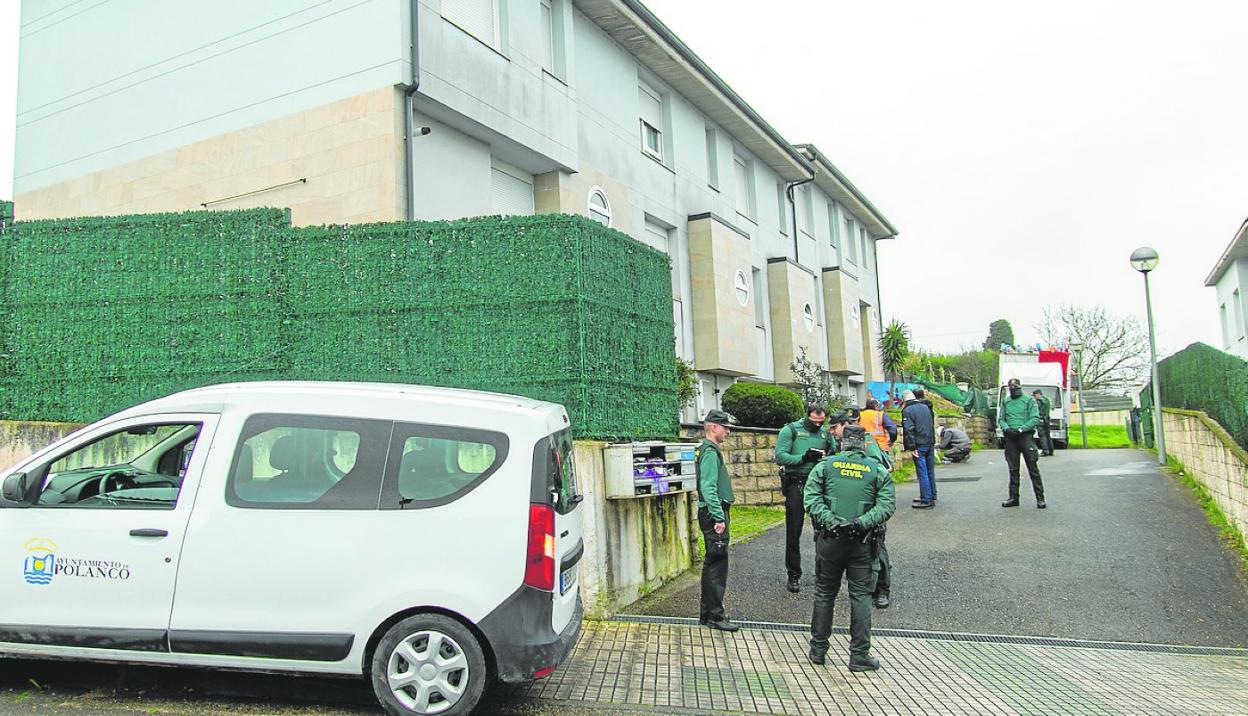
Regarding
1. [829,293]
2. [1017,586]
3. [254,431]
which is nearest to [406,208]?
[254,431]

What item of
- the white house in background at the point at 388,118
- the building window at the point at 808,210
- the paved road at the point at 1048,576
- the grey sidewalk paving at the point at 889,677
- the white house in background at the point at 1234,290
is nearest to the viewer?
the grey sidewalk paving at the point at 889,677

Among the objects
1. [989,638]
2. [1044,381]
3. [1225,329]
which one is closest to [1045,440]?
[1044,381]

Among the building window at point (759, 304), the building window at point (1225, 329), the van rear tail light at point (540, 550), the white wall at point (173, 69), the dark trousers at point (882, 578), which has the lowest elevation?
the dark trousers at point (882, 578)

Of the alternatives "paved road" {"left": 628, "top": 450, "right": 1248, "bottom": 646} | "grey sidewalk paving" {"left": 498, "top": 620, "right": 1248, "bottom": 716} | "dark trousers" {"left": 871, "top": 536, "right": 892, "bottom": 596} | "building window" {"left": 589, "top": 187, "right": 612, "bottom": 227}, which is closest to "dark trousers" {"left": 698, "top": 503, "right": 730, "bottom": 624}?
"grey sidewalk paving" {"left": 498, "top": 620, "right": 1248, "bottom": 716}

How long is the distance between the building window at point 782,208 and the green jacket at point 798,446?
19.5 meters

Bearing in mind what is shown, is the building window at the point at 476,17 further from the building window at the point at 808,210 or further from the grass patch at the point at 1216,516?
the building window at the point at 808,210

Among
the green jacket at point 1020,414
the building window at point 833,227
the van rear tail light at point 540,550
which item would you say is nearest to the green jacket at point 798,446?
the van rear tail light at point 540,550

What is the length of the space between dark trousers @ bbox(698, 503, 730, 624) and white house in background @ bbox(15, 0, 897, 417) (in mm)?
6556

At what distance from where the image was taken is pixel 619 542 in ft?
24.8

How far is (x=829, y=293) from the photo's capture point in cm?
3086

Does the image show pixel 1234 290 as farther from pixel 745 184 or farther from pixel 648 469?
pixel 648 469

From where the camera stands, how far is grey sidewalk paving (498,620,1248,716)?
530cm

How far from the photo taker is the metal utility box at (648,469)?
24.7ft

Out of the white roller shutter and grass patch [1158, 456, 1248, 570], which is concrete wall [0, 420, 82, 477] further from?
grass patch [1158, 456, 1248, 570]
